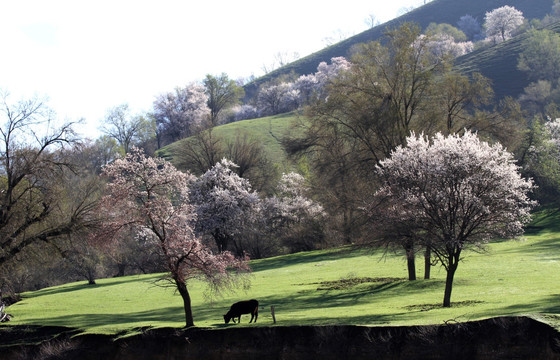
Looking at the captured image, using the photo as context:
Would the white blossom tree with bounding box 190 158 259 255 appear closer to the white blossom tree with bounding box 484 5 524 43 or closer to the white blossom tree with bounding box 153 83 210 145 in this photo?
the white blossom tree with bounding box 153 83 210 145

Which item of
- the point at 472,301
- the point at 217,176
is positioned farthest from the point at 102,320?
the point at 217,176

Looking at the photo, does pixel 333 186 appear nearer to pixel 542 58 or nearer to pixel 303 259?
pixel 303 259

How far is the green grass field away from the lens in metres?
23.3

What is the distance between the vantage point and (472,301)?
25.9 meters

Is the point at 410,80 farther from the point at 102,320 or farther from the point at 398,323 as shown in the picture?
the point at 102,320

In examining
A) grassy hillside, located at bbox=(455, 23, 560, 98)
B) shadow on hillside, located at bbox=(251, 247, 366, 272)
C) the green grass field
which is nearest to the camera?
the green grass field

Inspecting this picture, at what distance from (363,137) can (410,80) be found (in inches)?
200

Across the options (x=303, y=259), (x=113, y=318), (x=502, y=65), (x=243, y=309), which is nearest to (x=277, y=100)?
(x=502, y=65)

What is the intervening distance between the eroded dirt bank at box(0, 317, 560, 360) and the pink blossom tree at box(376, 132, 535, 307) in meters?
5.19

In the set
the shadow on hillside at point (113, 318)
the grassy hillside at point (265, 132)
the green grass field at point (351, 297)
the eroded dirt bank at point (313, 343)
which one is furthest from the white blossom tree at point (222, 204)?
the grassy hillside at point (265, 132)

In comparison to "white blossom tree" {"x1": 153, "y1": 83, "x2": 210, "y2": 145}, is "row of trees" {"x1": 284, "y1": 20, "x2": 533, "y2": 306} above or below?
below

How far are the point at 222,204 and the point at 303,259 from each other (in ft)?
53.7

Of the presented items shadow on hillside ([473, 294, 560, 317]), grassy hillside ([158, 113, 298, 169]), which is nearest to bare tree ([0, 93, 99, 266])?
shadow on hillside ([473, 294, 560, 317])

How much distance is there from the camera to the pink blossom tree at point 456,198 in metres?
23.5
